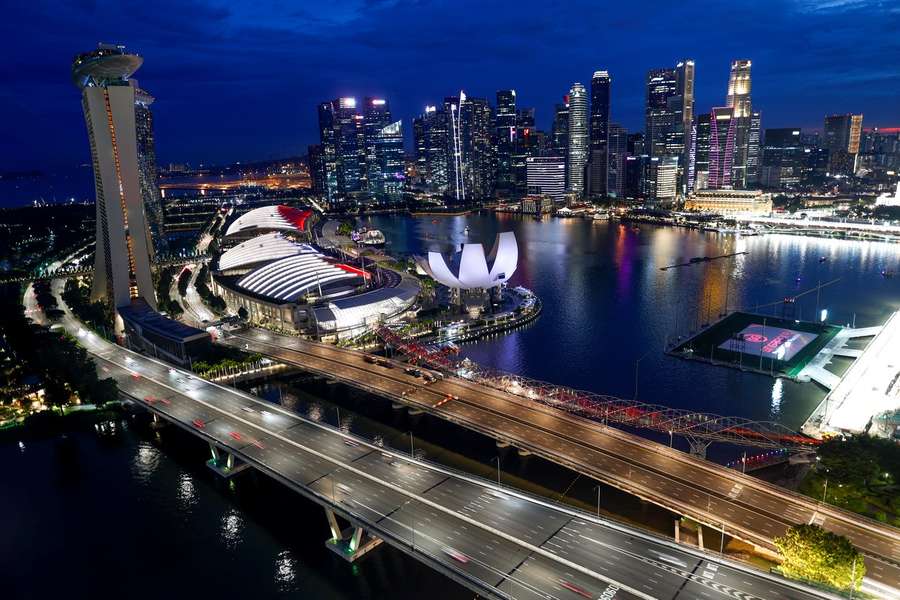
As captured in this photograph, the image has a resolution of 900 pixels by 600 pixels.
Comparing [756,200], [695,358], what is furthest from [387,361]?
[756,200]

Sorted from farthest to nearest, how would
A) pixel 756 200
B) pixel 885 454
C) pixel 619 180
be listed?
pixel 619 180, pixel 756 200, pixel 885 454

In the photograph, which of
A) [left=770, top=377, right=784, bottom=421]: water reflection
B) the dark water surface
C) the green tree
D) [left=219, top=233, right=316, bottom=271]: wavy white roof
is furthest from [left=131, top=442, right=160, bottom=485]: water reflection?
[left=770, top=377, right=784, bottom=421]: water reflection

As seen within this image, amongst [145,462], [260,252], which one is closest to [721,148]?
[260,252]

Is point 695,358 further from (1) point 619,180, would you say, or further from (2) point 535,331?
(1) point 619,180

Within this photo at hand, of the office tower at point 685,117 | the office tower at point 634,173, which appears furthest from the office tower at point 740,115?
the office tower at point 634,173

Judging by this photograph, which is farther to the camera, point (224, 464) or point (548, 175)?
point (548, 175)

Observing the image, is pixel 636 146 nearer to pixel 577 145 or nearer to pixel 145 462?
pixel 577 145
